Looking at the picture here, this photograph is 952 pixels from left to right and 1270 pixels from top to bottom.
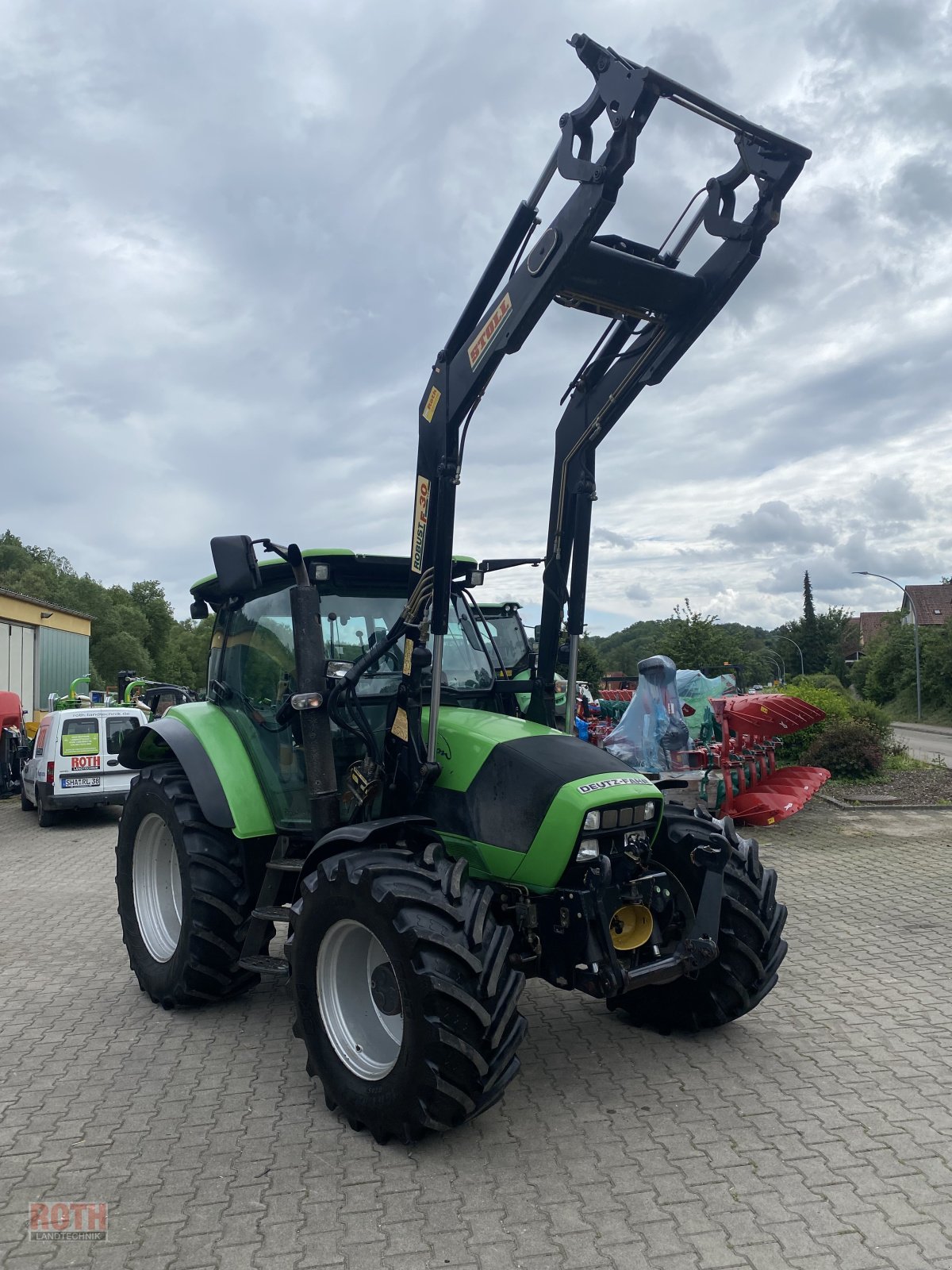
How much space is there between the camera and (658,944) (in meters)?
4.20

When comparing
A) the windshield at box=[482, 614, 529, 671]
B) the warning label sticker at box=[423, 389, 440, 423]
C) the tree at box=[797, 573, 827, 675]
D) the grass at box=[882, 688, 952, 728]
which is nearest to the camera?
the warning label sticker at box=[423, 389, 440, 423]

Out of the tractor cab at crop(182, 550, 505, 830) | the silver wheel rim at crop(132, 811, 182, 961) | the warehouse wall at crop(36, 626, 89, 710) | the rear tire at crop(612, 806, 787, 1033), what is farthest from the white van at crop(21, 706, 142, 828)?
the warehouse wall at crop(36, 626, 89, 710)

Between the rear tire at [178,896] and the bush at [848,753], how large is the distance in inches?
463

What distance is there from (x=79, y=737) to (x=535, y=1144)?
11010 millimetres

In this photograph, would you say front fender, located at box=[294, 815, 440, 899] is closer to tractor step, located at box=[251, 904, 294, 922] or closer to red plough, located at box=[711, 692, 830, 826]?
tractor step, located at box=[251, 904, 294, 922]

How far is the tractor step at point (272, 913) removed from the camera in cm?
456

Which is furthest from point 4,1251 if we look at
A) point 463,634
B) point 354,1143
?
point 463,634

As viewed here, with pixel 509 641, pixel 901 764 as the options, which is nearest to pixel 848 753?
pixel 901 764

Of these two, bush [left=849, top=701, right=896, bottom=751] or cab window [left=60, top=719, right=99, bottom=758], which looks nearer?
cab window [left=60, top=719, right=99, bottom=758]

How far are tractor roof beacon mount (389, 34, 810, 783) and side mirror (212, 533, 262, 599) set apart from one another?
0.70 meters

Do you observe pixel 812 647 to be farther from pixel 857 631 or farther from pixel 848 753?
pixel 848 753

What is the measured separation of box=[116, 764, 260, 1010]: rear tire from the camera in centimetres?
490

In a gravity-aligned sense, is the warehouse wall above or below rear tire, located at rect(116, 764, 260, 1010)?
above

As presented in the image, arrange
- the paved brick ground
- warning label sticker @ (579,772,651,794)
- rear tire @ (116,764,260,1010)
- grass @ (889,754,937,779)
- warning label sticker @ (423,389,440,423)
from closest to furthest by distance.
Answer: the paved brick ground < warning label sticker @ (579,772,651,794) < warning label sticker @ (423,389,440,423) < rear tire @ (116,764,260,1010) < grass @ (889,754,937,779)
